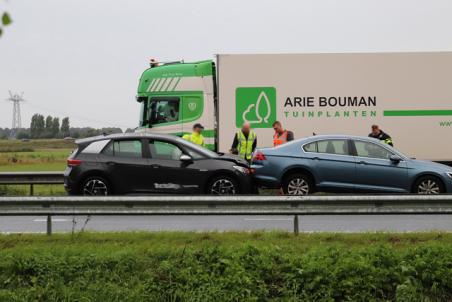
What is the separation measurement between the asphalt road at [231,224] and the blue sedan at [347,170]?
1.50 m

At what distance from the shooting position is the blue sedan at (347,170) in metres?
13.2

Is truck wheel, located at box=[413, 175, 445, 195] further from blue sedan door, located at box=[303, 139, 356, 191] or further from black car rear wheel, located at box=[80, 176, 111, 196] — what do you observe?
black car rear wheel, located at box=[80, 176, 111, 196]

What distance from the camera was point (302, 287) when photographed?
20.3ft

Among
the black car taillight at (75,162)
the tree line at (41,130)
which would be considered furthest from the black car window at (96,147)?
the tree line at (41,130)

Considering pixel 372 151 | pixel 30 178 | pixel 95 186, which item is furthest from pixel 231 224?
pixel 30 178

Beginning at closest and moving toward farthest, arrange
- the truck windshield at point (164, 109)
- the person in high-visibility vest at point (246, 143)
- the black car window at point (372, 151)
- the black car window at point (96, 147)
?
the black car window at point (96, 147) → the black car window at point (372, 151) → the person in high-visibility vest at point (246, 143) → the truck windshield at point (164, 109)

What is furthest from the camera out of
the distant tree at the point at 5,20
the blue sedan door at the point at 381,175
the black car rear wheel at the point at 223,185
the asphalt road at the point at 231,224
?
the blue sedan door at the point at 381,175

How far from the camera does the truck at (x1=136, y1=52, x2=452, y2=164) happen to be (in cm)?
1714

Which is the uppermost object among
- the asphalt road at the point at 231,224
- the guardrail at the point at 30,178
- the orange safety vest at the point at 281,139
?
the orange safety vest at the point at 281,139

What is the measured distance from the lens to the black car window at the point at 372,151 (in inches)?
525

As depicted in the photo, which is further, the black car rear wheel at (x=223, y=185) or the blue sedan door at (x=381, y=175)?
the blue sedan door at (x=381, y=175)

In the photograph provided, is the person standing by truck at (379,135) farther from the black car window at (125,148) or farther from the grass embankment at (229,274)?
the grass embankment at (229,274)

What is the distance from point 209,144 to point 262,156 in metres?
4.16

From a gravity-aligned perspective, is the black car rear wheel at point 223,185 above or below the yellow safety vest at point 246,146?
below
